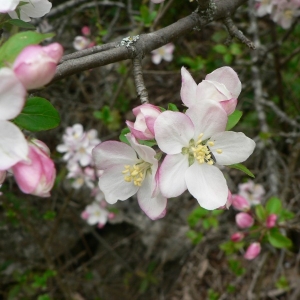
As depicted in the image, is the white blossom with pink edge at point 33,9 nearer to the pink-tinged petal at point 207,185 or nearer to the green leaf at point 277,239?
the pink-tinged petal at point 207,185

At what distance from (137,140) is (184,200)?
2917 mm

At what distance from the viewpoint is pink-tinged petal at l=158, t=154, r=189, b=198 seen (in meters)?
1.17

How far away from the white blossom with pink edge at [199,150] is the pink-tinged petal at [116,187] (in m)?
0.21

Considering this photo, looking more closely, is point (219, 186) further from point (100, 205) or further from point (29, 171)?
point (100, 205)

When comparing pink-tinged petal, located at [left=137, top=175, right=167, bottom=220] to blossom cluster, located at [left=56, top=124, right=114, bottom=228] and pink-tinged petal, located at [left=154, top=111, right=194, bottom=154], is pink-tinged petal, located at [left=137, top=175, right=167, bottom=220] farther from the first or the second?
blossom cluster, located at [left=56, top=124, right=114, bottom=228]

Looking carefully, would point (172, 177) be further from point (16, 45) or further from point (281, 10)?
point (281, 10)

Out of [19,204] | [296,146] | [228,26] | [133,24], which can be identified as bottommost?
[296,146]

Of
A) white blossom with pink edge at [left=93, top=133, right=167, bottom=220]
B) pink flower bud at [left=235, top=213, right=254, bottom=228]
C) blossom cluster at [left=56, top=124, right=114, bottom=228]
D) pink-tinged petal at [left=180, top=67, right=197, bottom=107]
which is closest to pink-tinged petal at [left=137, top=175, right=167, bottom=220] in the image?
white blossom with pink edge at [left=93, top=133, right=167, bottom=220]

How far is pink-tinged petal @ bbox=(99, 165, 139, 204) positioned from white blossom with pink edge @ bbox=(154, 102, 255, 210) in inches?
8.3

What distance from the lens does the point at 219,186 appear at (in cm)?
125

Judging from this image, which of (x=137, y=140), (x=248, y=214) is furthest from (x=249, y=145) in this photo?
(x=248, y=214)

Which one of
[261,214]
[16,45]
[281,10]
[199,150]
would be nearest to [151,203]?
[199,150]

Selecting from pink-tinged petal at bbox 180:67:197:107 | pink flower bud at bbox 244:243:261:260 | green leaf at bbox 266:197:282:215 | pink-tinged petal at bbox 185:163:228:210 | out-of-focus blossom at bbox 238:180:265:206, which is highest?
pink-tinged petal at bbox 180:67:197:107

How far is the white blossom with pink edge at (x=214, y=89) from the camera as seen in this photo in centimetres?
117
